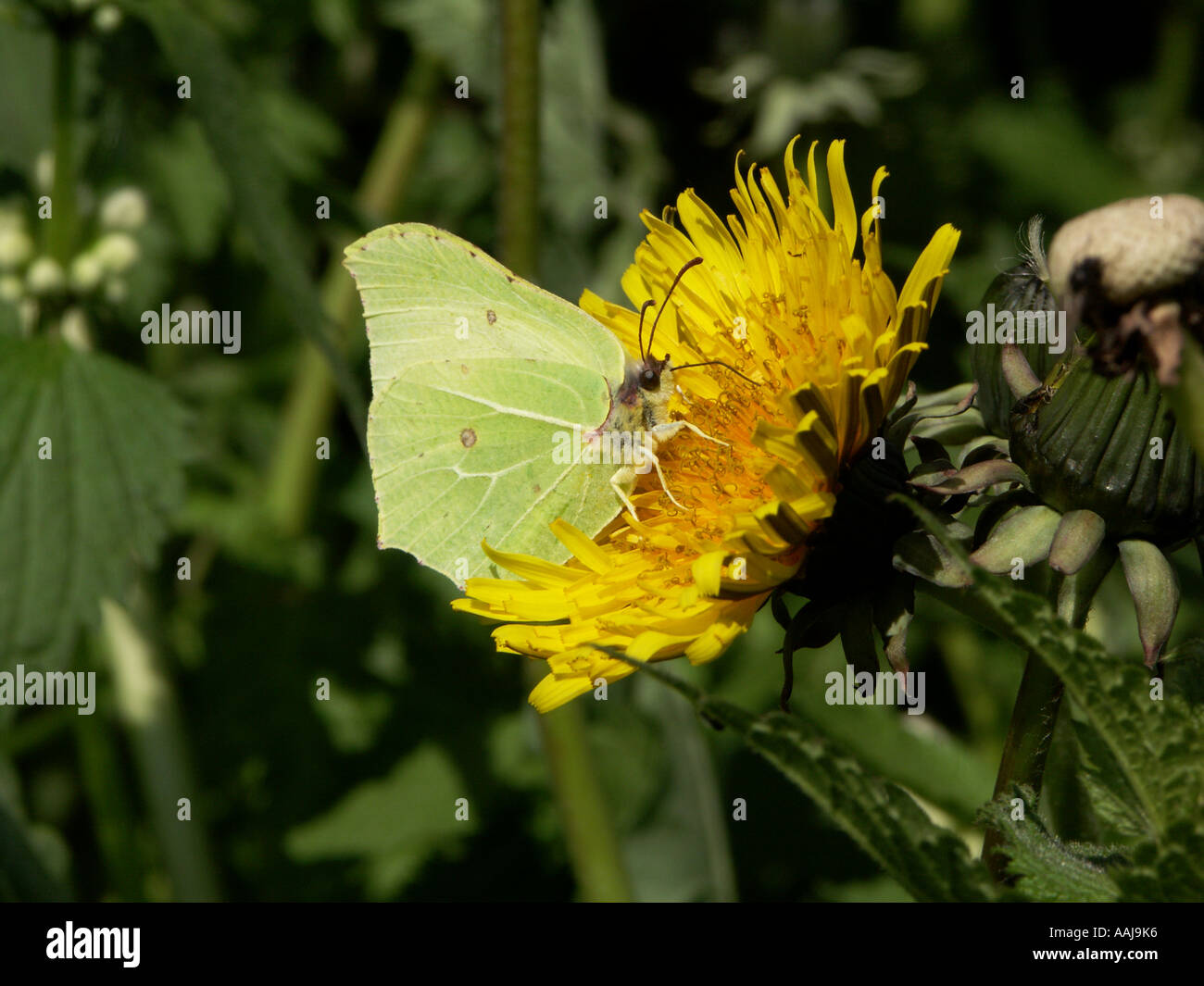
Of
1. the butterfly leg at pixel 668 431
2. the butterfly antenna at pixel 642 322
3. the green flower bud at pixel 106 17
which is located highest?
the green flower bud at pixel 106 17

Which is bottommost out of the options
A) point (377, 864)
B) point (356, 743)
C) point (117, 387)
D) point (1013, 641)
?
point (377, 864)

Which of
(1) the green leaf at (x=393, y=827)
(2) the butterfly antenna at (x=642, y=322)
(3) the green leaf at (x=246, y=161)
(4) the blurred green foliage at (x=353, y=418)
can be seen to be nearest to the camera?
(2) the butterfly antenna at (x=642, y=322)

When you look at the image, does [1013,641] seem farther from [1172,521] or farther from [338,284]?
[338,284]

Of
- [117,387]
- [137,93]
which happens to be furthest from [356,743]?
[137,93]

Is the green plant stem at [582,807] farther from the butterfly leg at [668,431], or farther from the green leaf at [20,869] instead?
the green leaf at [20,869]

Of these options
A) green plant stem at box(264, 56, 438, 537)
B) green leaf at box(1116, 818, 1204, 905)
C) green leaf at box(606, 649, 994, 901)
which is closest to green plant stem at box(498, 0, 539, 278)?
green plant stem at box(264, 56, 438, 537)

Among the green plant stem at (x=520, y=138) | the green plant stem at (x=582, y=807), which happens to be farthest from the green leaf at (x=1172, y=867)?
the green plant stem at (x=520, y=138)
